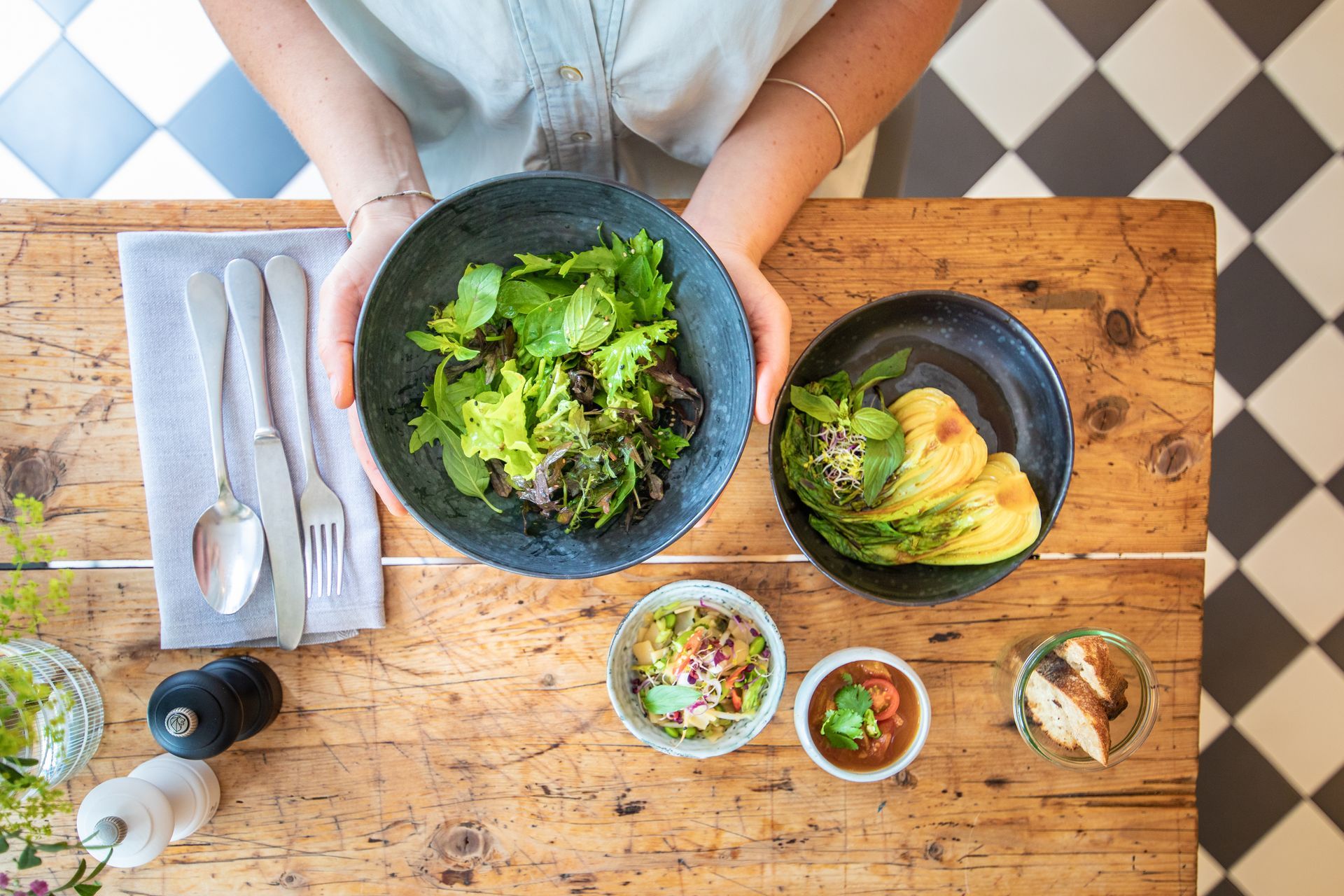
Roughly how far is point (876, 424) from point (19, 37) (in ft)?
7.71

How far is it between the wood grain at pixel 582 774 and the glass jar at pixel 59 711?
2 cm

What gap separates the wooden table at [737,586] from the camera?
3.81 feet

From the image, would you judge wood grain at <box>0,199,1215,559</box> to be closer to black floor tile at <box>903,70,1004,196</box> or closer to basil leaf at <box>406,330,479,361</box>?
basil leaf at <box>406,330,479,361</box>

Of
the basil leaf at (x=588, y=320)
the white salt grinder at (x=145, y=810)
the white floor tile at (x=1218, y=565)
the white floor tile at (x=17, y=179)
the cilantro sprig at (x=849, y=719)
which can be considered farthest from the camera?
the white floor tile at (x=1218, y=565)

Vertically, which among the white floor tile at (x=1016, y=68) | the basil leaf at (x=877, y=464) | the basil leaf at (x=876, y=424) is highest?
the white floor tile at (x=1016, y=68)

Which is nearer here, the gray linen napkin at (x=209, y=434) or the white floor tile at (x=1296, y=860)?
the gray linen napkin at (x=209, y=434)

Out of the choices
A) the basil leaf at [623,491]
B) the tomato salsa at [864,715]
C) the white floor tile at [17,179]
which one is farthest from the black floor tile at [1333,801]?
the white floor tile at [17,179]

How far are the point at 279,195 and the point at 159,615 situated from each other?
1.29 meters

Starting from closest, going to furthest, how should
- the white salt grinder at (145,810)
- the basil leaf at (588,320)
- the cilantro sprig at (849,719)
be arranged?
the basil leaf at (588,320) < the white salt grinder at (145,810) < the cilantro sprig at (849,719)

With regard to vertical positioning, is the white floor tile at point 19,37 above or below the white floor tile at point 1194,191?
below

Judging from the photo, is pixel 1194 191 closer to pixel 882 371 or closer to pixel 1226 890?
pixel 882 371

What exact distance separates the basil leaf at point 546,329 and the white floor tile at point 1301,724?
214 centimetres

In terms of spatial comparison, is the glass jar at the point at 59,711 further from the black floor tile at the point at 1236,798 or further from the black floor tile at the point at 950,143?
the black floor tile at the point at 1236,798

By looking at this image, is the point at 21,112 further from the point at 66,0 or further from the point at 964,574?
the point at 964,574
